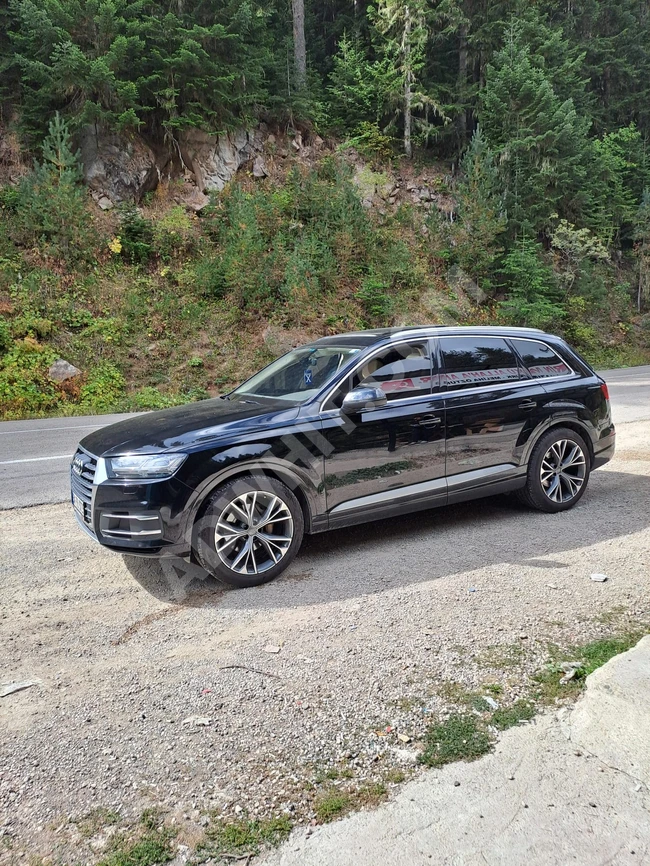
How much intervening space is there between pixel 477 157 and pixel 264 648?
25221mm

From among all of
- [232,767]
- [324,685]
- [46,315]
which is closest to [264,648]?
[324,685]

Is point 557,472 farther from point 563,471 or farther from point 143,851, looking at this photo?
point 143,851

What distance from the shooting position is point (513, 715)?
2.54 meters

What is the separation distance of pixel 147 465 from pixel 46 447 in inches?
243

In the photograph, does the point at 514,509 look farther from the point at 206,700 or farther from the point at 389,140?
the point at 389,140

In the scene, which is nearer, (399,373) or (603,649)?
(603,649)

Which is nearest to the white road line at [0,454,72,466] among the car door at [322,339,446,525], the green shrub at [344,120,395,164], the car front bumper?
the car front bumper

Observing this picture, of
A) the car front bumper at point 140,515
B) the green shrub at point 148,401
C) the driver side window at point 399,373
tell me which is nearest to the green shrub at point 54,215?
the green shrub at point 148,401

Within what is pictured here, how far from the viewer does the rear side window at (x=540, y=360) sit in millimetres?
5562

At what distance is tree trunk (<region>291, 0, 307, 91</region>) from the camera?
25.6m

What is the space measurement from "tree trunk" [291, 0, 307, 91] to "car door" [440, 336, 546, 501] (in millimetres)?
25090

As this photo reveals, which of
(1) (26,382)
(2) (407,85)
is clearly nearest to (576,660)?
(1) (26,382)

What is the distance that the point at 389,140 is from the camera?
88.5 feet

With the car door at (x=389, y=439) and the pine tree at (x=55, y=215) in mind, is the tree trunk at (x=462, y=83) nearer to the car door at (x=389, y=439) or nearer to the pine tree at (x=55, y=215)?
the pine tree at (x=55, y=215)
